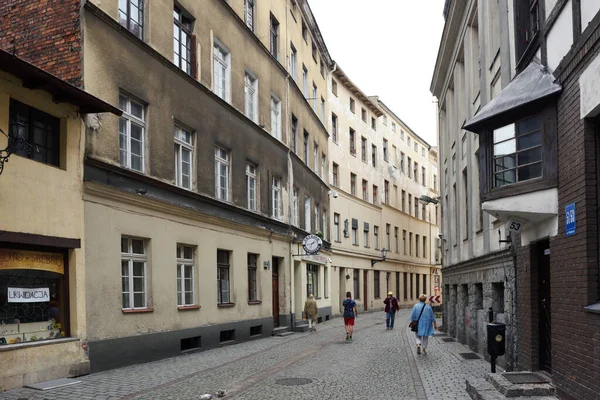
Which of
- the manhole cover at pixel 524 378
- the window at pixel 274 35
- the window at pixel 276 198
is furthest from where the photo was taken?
the window at pixel 274 35

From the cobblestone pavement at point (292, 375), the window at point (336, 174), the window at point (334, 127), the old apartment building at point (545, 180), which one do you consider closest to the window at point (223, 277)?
the cobblestone pavement at point (292, 375)

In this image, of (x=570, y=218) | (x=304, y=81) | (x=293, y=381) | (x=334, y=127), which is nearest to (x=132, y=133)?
(x=293, y=381)

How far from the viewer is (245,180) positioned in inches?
821

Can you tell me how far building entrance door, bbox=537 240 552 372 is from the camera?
10250 millimetres

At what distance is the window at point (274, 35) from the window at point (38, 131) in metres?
14.4

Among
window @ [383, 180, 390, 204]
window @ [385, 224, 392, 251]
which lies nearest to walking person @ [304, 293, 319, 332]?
window @ [385, 224, 392, 251]

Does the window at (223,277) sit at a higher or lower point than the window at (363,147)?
lower

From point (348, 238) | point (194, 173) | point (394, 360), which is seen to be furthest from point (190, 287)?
point (348, 238)

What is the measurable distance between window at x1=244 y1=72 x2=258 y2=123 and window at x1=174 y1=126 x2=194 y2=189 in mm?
4843

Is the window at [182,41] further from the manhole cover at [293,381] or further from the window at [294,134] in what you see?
the window at [294,134]

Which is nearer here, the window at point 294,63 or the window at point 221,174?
the window at point 221,174

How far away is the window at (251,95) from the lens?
2173cm

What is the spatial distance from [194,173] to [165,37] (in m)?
3.63

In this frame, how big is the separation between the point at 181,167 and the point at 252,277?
6346 mm
